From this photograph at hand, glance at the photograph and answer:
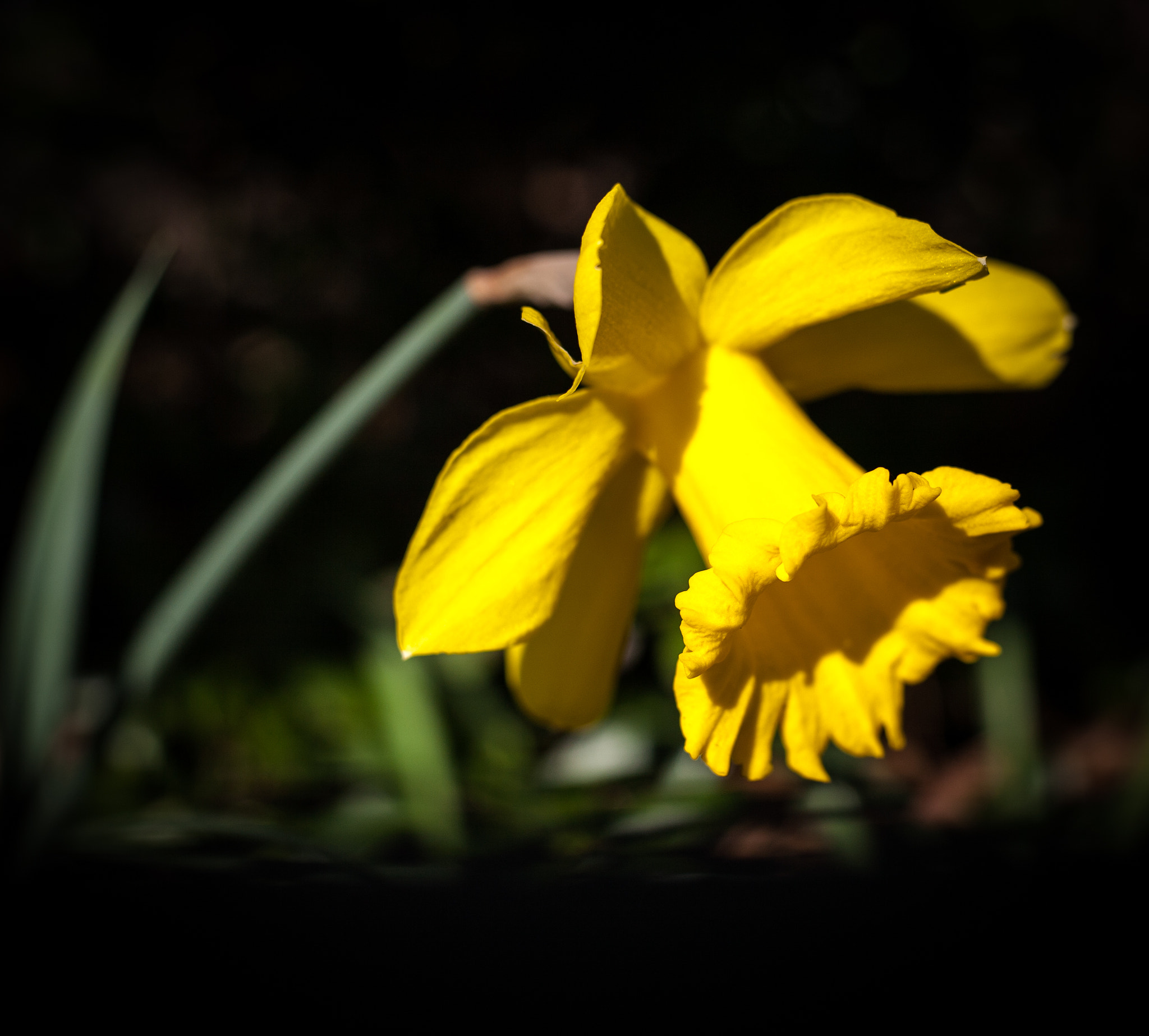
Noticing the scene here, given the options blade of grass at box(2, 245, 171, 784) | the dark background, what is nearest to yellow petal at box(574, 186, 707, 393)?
blade of grass at box(2, 245, 171, 784)

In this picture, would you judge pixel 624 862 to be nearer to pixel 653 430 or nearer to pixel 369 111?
pixel 653 430

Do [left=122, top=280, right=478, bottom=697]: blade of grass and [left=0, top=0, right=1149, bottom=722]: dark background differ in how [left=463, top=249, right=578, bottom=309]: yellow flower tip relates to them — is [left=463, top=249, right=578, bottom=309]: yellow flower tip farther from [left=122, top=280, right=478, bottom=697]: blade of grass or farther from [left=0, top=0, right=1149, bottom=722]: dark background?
[left=0, top=0, right=1149, bottom=722]: dark background

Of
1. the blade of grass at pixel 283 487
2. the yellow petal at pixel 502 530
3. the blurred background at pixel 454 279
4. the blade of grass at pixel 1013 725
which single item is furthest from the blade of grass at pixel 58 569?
the blade of grass at pixel 1013 725

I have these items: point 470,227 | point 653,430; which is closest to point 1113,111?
point 470,227

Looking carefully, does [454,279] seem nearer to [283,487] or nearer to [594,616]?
[283,487]

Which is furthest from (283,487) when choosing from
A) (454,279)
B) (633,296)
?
(454,279)

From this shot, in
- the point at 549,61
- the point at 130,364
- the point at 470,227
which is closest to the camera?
the point at 549,61
